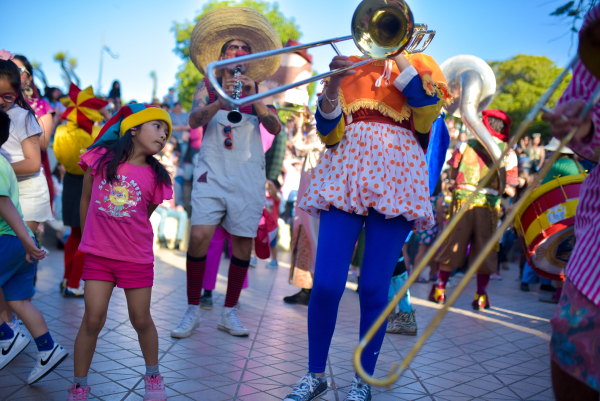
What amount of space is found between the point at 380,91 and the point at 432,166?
1.09 m

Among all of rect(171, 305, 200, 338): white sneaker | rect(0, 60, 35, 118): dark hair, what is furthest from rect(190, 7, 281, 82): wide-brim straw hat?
rect(171, 305, 200, 338): white sneaker

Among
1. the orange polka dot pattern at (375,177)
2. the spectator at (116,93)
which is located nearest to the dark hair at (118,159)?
the orange polka dot pattern at (375,177)

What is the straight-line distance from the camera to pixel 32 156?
12.3 feet

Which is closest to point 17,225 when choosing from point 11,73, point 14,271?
point 14,271

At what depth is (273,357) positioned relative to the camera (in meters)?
3.70

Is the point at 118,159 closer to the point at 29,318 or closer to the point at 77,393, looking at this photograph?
the point at 29,318

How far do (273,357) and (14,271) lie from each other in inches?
68.6

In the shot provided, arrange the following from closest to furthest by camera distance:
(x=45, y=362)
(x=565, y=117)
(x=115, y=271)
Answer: (x=565, y=117) < (x=115, y=271) < (x=45, y=362)

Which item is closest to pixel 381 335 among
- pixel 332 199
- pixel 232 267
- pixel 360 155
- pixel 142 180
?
pixel 332 199

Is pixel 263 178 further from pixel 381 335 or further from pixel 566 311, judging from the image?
pixel 566 311

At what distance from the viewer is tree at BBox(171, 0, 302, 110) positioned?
Answer: 3272 cm

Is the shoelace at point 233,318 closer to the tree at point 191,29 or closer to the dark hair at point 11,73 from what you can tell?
the dark hair at point 11,73

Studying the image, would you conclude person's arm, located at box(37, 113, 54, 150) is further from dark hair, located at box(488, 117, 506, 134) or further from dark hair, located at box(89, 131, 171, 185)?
dark hair, located at box(488, 117, 506, 134)

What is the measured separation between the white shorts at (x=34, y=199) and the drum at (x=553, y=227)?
3589mm
